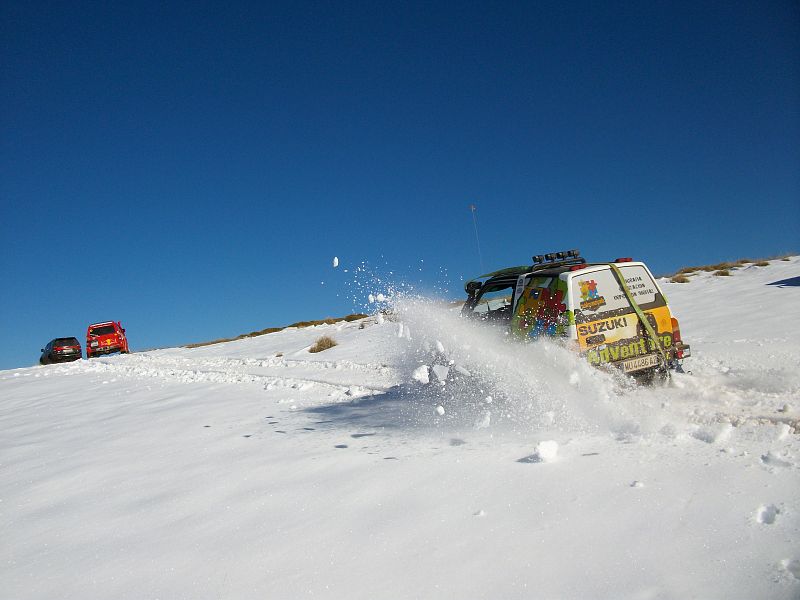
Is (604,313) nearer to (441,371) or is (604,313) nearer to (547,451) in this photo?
(441,371)

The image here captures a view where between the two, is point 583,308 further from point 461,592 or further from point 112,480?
point 112,480

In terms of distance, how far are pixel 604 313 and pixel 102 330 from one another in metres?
25.6

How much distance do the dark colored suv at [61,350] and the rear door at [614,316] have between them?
83.5 feet

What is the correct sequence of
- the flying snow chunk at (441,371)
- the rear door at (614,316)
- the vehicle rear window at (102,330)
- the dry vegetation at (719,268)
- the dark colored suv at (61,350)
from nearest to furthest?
the rear door at (614,316)
the flying snow chunk at (441,371)
the dry vegetation at (719,268)
the dark colored suv at (61,350)
the vehicle rear window at (102,330)

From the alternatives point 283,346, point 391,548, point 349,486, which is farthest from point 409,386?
point 283,346

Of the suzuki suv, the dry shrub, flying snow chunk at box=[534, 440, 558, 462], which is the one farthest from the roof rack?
the dry shrub

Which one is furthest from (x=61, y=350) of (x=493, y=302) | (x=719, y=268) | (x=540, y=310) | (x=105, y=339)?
(x=719, y=268)

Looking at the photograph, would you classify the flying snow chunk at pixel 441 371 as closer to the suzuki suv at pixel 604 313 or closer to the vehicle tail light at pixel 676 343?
the suzuki suv at pixel 604 313

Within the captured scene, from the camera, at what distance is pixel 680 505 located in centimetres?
290

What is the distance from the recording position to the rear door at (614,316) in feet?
17.3

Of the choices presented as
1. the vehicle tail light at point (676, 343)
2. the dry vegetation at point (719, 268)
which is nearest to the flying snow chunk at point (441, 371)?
the vehicle tail light at point (676, 343)

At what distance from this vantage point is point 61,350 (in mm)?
24344

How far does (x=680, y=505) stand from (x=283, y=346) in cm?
1774

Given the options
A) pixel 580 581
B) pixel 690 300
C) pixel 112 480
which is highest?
pixel 690 300
